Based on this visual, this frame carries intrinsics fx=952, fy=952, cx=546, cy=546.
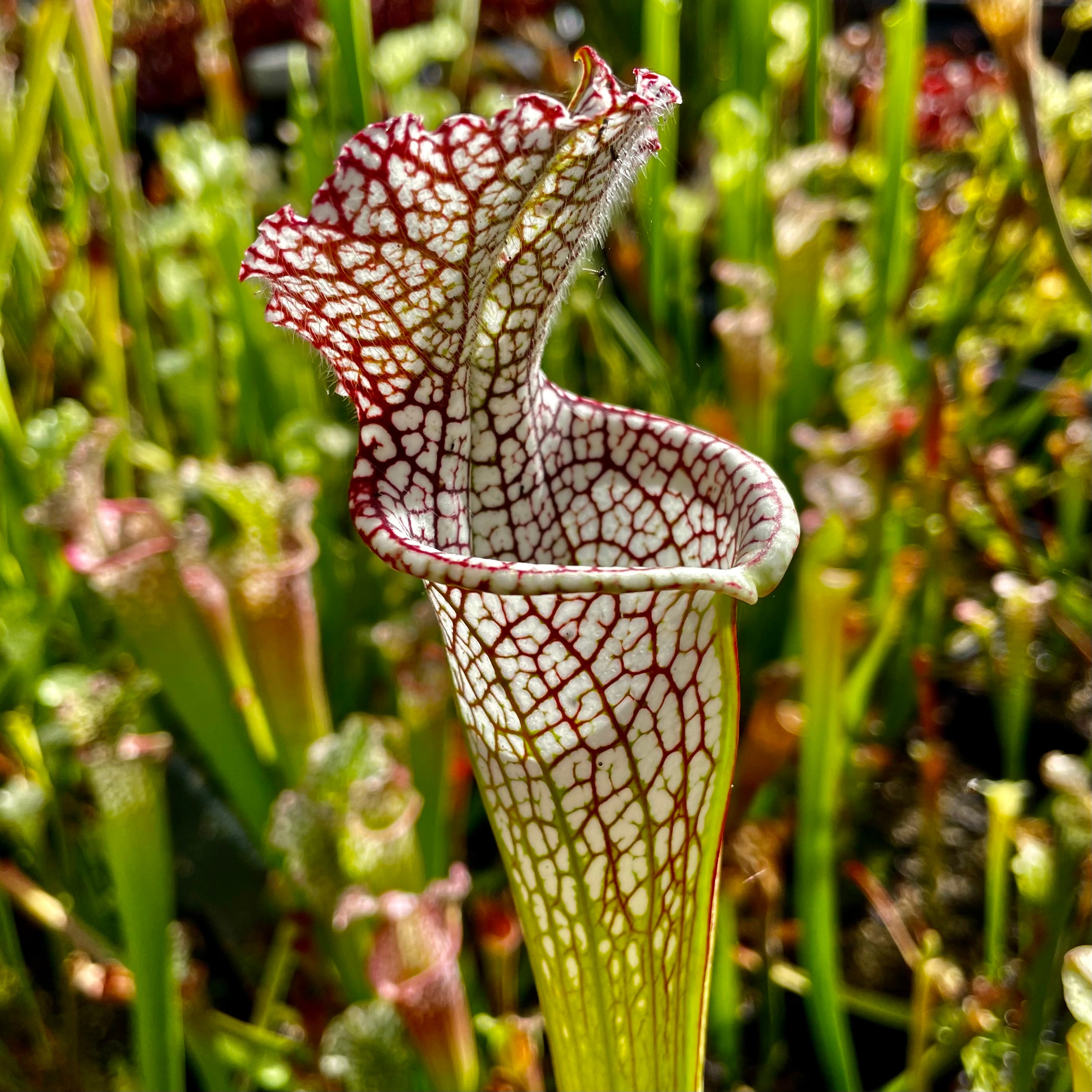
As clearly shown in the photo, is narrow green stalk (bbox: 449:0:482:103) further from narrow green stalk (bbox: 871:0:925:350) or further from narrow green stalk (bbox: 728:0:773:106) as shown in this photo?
narrow green stalk (bbox: 871:0:925:350)

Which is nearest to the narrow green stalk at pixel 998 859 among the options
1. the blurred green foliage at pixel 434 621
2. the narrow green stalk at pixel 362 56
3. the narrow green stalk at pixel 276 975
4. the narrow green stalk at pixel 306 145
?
the blurred green foliage at pixel 434 621

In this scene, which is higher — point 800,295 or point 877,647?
point 800,295

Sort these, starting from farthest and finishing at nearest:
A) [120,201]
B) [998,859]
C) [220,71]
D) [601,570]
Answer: [220,71], [120,201], [998,859], [601,570]

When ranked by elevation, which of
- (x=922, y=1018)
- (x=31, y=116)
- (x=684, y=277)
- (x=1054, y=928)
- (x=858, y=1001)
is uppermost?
(x=31, y=116)

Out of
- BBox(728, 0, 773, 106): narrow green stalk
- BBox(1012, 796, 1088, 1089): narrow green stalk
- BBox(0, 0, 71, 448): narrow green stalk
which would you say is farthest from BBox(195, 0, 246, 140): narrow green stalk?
BBox(1012, 796, 1088, 1089): narrow green stalk

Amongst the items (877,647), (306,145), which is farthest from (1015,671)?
(306,145)

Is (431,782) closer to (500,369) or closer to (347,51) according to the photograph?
(500,369)

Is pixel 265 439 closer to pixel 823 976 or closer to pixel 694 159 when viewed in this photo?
pixel 823 976
